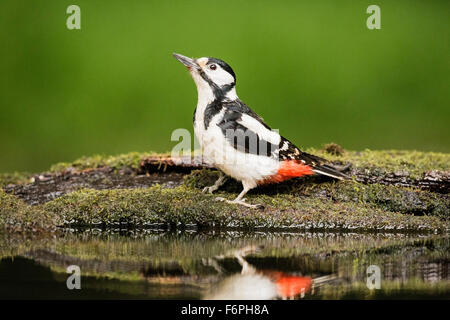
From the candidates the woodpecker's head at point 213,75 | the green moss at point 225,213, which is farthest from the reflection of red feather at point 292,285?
the woodpecker's head at point 213,75

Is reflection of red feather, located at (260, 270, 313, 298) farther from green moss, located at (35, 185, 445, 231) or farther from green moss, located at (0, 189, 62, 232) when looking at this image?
green moss, located at (0, 189, 62, 232)

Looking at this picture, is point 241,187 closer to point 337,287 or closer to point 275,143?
point 275,143

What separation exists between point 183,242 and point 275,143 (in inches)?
51.3

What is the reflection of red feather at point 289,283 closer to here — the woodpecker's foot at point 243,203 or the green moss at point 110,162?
the woodpecker's foot at point 243,203

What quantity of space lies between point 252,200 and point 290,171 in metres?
0.40

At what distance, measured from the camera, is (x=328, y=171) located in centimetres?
572

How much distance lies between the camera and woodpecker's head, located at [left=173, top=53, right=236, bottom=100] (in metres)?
5.84

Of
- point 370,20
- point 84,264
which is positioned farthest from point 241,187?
point 370,20

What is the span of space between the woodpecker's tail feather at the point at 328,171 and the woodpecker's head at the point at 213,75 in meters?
0.96

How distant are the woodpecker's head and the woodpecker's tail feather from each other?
37.7 inches

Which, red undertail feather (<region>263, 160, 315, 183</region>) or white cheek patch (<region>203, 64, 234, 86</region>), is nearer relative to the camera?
red undertail feather (<region>263, 160, 315, 183</region>)

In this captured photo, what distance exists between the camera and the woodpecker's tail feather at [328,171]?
570cm

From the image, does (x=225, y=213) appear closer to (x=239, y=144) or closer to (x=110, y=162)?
(x=239, y=144)

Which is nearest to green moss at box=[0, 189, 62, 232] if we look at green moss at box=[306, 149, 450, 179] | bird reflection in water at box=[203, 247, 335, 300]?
bird reflection in water at box=[203, 247, 335, 300]
